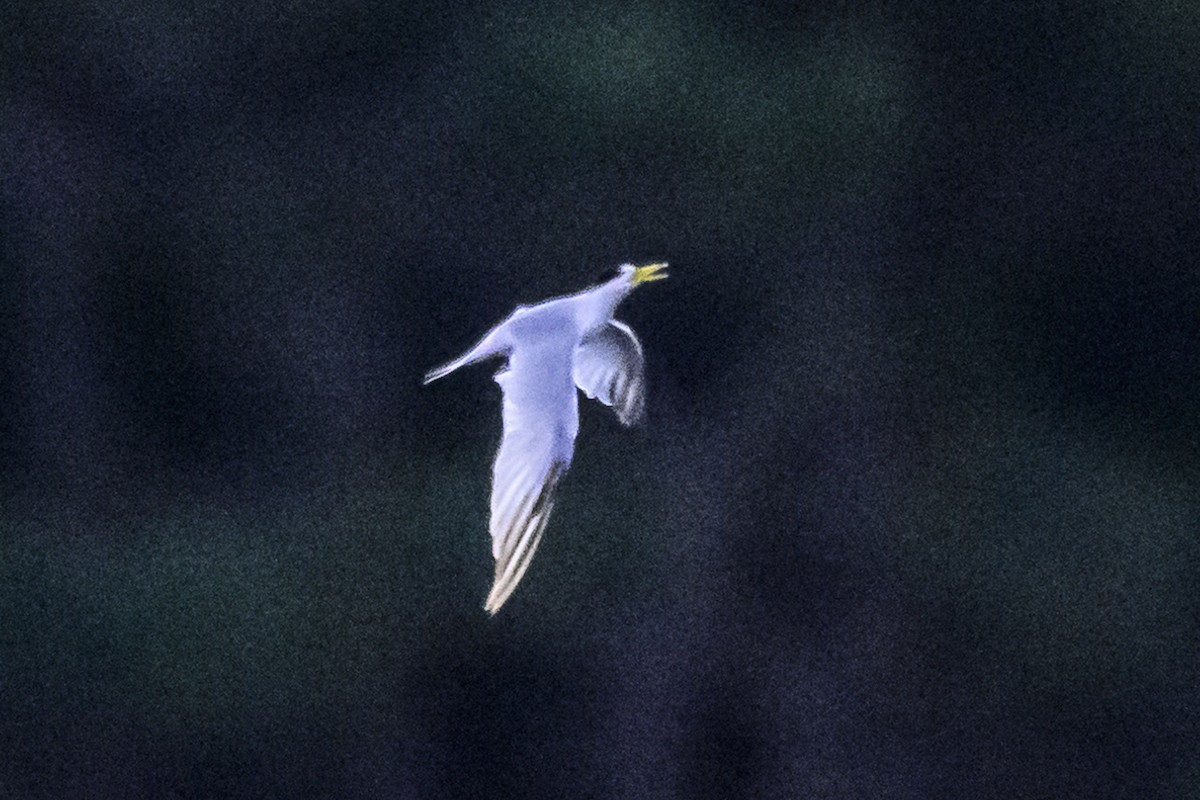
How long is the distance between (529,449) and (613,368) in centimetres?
16

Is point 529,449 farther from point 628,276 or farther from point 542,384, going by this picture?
point 628,276

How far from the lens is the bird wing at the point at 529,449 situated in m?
0.96

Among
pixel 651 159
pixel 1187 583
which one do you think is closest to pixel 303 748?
pixel 651 159

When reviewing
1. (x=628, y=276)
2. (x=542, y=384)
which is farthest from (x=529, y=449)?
(x=628, y=276)

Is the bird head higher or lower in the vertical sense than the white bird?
higher

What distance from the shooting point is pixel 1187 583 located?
1824 millimetres

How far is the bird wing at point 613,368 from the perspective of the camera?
45.6 inches

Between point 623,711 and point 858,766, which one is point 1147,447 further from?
point 623,711

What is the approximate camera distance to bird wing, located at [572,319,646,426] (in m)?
1.16

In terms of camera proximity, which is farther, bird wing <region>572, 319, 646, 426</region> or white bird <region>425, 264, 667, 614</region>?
bird wing <region>572, 319, 646, 426</region>

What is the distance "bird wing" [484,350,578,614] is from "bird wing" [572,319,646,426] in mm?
99

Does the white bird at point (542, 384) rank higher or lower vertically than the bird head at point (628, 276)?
lower

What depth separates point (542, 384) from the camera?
1049mm

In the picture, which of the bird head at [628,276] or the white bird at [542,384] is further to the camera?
the bird head at [628,276]
